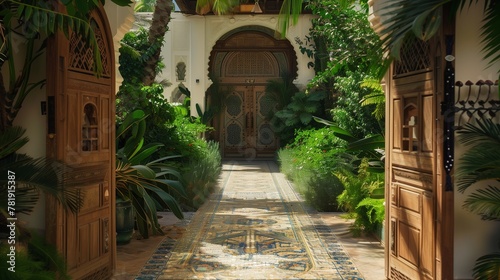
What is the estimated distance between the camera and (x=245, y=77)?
803 inches

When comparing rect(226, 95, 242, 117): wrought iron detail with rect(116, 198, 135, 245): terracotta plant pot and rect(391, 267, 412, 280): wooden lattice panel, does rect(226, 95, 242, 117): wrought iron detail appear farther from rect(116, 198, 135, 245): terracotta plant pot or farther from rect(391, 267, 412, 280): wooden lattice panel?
rect(391, 267, 412, 280): wooden lattice panel

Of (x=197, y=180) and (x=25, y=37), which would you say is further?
(x=197, y=180)

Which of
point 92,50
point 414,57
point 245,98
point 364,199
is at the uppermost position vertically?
point 245,98

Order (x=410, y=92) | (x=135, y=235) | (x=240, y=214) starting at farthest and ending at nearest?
1. (x=240, y=214)
2. (x=135, y=235)
3. (x=410, y=92)

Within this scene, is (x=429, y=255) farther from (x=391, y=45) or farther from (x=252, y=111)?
(x=252, y=111)

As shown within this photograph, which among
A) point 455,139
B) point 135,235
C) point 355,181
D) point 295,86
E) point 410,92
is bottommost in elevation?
point 135,235

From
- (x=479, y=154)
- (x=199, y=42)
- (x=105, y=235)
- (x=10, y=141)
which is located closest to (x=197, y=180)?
(x=105, y=235)

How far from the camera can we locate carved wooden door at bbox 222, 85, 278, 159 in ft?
66.9

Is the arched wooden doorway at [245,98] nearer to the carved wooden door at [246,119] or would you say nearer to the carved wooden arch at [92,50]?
the carved wooden door at [246,119]

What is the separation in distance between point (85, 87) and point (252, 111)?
1542 cm

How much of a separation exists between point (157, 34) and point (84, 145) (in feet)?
22.0

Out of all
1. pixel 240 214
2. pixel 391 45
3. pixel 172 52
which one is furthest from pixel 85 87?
pixel 172 52

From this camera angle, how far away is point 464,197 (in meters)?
4.52

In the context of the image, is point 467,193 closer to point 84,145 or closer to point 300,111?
point 84,145
